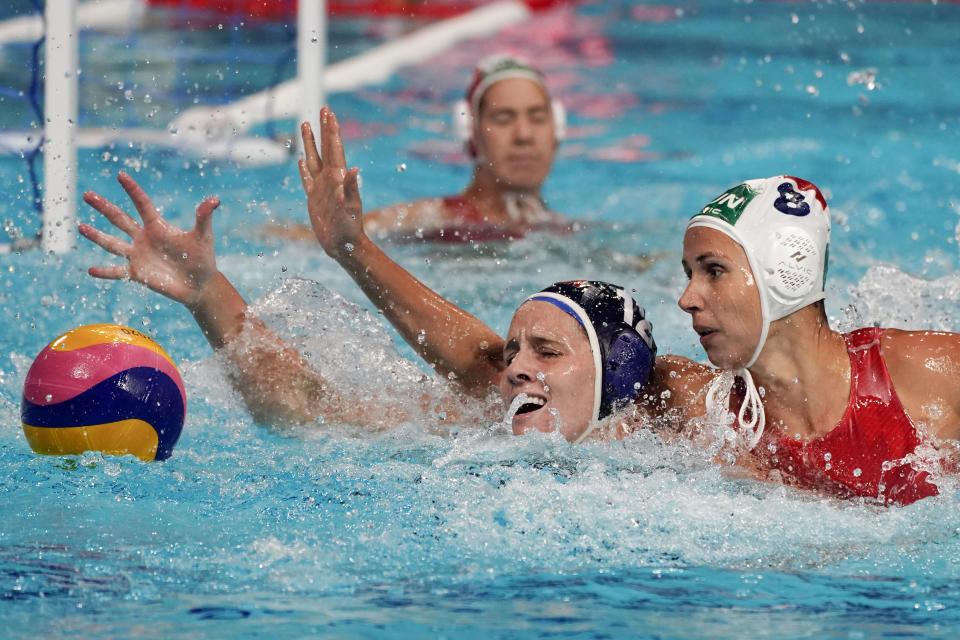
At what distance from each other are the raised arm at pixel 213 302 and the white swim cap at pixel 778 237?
123 centimetres

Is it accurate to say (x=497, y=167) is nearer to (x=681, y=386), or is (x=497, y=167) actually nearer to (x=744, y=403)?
(x=681, y=386)

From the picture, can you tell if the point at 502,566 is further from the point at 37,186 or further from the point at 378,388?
the point at 37,186

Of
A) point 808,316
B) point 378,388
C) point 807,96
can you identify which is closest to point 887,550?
point 808,316

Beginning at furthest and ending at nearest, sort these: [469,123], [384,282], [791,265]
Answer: [469,123]
[384,282]
[791,265]

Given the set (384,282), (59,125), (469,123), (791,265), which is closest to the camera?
(791,265)

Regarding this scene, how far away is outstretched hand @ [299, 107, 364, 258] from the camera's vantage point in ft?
10.7

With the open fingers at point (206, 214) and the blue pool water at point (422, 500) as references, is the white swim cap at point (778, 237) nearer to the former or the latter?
the blue pool water at point (422, 500)

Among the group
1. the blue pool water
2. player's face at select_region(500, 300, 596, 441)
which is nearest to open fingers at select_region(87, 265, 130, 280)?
the blue pool water

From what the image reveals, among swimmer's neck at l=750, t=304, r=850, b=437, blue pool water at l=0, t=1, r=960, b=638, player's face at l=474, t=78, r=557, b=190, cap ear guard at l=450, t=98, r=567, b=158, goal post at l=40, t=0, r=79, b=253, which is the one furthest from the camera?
cap ear guard at l=450, t=98, r=567, b=158

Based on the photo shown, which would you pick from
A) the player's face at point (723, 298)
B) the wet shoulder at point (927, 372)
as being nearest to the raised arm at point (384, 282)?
the player's face at point (723, 298)

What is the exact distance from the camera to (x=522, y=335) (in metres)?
3.18

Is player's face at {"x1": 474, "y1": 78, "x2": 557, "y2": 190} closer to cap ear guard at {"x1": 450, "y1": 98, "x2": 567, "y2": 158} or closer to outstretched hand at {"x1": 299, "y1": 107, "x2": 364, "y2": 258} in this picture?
cap ear guard at {"x1": 450, "y1": 98, "x2": 567, "y2": 158}

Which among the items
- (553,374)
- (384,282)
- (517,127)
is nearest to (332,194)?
(384,282)

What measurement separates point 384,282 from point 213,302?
463mm
